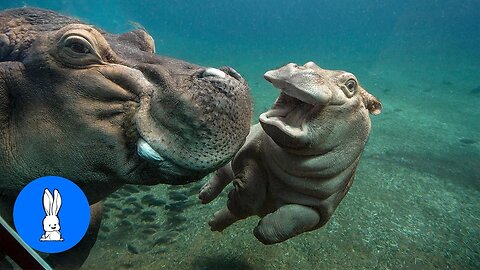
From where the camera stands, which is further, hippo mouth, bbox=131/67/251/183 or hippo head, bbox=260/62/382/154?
hippo head, bbox=260/62/382/154

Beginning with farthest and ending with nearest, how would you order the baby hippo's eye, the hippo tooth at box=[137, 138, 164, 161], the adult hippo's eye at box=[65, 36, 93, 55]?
the baby hippo's eye
the adult hippo's eye at box=[65, 36, 93, 55]
the hippo tooth at box=[137, 138, 164, 161]

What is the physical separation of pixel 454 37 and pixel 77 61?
182ft

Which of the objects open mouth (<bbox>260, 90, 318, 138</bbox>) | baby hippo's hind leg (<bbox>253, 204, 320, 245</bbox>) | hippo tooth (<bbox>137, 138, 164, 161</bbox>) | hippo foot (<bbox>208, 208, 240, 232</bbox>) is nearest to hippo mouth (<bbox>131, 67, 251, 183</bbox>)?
hippo tooth (<bbox>137, 138, 164, 161</bbox>)

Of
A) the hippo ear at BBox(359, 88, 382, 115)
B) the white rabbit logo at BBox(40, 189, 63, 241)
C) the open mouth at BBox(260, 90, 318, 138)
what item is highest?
the hippo ear at BBox(359, 88, 382, 115)

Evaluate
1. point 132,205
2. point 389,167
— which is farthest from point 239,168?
point 389,167

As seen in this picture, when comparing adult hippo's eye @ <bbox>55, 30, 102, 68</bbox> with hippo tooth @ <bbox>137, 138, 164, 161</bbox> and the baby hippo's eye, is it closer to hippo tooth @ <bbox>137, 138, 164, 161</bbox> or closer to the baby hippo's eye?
hippo tooth @ <bbox>137, 138, 164, 161</bbox>

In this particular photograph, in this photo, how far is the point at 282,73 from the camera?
2.19m

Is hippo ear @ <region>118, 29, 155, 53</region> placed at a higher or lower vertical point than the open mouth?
higher

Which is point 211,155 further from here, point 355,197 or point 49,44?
point 355,197

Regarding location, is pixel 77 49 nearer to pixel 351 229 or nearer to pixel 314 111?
pixel 314 111

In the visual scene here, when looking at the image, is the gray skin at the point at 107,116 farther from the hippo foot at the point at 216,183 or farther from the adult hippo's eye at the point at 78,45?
the hippo foot at the point at 216,183

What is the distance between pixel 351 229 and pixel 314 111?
132 inches

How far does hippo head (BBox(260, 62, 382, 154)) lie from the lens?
2.12m

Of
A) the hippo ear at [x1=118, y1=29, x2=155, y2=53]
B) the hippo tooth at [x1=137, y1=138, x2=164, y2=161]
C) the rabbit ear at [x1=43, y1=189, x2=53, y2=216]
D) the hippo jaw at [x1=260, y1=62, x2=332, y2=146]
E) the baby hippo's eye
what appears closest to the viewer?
the rabbit ear at [x1=43, y1=189, x2=53, y2=216]
